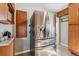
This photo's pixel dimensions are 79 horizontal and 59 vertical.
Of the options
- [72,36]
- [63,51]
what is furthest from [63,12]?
[63,51]

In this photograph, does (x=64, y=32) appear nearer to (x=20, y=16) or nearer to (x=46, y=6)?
(x=46, y=6)

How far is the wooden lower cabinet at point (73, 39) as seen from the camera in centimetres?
169

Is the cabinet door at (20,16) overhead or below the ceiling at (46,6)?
below

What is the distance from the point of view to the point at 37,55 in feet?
5.74

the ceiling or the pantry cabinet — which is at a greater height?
the ceiling

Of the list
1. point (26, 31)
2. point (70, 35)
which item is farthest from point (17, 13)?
point (70, 35)

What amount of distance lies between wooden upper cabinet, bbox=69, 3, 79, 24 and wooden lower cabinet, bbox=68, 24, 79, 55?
68 mm

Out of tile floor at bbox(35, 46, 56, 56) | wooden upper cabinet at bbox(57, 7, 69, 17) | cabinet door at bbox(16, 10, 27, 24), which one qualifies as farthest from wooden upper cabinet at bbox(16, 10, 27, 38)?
wooden upper cabinet at bbox(57, 7, 69, 17)

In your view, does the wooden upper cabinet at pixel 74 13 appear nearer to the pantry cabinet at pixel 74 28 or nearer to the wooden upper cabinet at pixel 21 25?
the pantry cabinet at pixel 74 28

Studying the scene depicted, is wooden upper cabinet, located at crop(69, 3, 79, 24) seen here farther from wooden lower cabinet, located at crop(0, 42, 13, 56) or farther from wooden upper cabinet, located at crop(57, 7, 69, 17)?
wooden lower cabinet, located at crop(0, 42, 13, 56)

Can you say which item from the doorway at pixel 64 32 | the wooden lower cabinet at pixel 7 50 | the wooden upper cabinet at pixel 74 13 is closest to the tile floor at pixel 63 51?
the doorway at pixel 64 32

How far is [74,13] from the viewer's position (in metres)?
1.70

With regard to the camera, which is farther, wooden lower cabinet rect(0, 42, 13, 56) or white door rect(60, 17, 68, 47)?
white door rect(60, 17, 68, 47)

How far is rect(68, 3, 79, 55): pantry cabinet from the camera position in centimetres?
169
